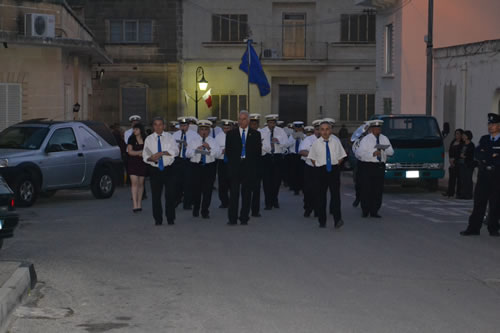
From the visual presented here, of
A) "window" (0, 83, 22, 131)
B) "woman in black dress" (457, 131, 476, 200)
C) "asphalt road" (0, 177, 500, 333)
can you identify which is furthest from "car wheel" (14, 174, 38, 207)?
"window" (0, 83, 22, 131)

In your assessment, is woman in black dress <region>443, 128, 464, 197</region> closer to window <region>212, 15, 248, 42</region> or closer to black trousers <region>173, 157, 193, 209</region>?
black trousers <region>173, 157, 193, 209</region>

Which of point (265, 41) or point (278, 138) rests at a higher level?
point (265, 41)

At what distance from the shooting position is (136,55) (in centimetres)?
4631

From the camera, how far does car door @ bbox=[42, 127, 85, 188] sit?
68.2 feet

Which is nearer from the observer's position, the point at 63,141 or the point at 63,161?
the point at 63,161

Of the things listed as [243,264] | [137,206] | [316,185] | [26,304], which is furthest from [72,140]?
[26,304]

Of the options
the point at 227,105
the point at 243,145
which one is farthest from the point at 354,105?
the point at 243,145

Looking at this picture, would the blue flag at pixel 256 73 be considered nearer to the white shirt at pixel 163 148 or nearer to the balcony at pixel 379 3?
the balcony at pixel 379 3

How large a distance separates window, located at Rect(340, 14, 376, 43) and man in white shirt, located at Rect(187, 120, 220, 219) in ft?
95.0

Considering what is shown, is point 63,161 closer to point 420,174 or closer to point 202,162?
point 202,162

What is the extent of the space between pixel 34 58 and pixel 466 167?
14.7 metres

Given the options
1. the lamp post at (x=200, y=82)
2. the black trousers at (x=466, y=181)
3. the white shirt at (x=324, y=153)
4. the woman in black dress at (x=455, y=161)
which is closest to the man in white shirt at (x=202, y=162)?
the white shirt at (x=324, y=153)

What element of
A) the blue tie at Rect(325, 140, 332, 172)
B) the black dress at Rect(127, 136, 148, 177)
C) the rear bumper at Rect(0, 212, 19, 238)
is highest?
the blue tie at Rect(325, 140, 332, 172)

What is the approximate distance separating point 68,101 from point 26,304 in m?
23.9
